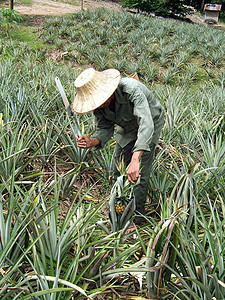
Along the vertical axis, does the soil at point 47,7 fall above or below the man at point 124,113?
above

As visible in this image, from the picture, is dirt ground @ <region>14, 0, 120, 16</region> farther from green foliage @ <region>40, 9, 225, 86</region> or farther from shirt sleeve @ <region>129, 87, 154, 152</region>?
shirt sleeve @ <region>129, 87, 154, 152</region>

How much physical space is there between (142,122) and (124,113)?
0.31 meters

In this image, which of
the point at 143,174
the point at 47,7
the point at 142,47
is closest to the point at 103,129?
the point at 143,174

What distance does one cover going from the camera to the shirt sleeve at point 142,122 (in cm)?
181

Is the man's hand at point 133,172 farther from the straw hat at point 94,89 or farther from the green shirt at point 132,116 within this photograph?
the straw hat at point 94,89

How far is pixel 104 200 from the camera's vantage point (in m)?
1.68

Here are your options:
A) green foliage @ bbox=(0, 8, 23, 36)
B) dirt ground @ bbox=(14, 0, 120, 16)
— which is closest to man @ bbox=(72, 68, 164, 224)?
green foliage @ bbox=(0, 8, 23, 36)

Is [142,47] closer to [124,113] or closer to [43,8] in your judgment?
[43,8]

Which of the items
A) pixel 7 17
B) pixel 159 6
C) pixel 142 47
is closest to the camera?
pixel 142 47

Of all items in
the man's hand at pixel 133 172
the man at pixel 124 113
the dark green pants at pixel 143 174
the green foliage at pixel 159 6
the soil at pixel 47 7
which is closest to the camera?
the man's hand at pixel 133 172

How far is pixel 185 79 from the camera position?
686 cm

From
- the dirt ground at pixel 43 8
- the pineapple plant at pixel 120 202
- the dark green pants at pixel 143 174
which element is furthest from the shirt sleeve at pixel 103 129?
the dirt ground at pixel 43 8

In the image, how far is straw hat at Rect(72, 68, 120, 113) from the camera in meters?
1.86

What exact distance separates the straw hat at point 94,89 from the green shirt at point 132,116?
4.5 inches
